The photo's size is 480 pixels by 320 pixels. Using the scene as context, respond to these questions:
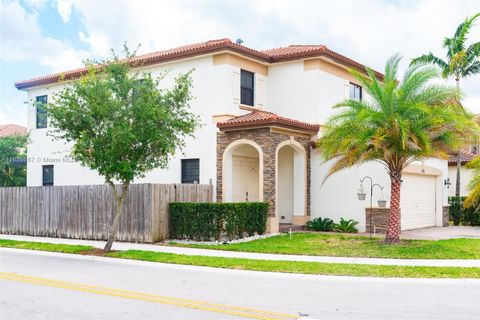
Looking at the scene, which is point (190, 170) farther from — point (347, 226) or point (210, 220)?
point (347, 226)

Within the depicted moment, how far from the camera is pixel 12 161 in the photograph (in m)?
33.0

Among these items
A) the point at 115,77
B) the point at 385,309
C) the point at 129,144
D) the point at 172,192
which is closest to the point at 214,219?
the point at 172,192

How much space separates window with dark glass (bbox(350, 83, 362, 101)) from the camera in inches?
1023

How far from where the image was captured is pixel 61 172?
90.5 ft

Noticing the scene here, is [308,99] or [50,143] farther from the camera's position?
[50,143]

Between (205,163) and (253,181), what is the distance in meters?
2.52

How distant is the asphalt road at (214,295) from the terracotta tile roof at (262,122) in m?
8.82

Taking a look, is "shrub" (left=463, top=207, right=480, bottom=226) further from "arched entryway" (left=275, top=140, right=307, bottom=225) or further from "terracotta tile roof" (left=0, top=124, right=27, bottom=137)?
"terracotta tile roof" (left=0, top=124, right=27, bottom=137)

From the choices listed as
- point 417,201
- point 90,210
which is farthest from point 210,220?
point 417,201

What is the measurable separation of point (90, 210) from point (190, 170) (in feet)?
15.8

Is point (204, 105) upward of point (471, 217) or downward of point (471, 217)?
upward

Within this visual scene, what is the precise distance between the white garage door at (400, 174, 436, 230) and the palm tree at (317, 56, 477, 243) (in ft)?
18.1

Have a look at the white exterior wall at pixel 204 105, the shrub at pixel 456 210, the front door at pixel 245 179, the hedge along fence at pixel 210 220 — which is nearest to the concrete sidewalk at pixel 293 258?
the hedge along fence at pixel 210 220

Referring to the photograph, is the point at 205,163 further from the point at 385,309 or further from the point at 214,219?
the point at 385,309
